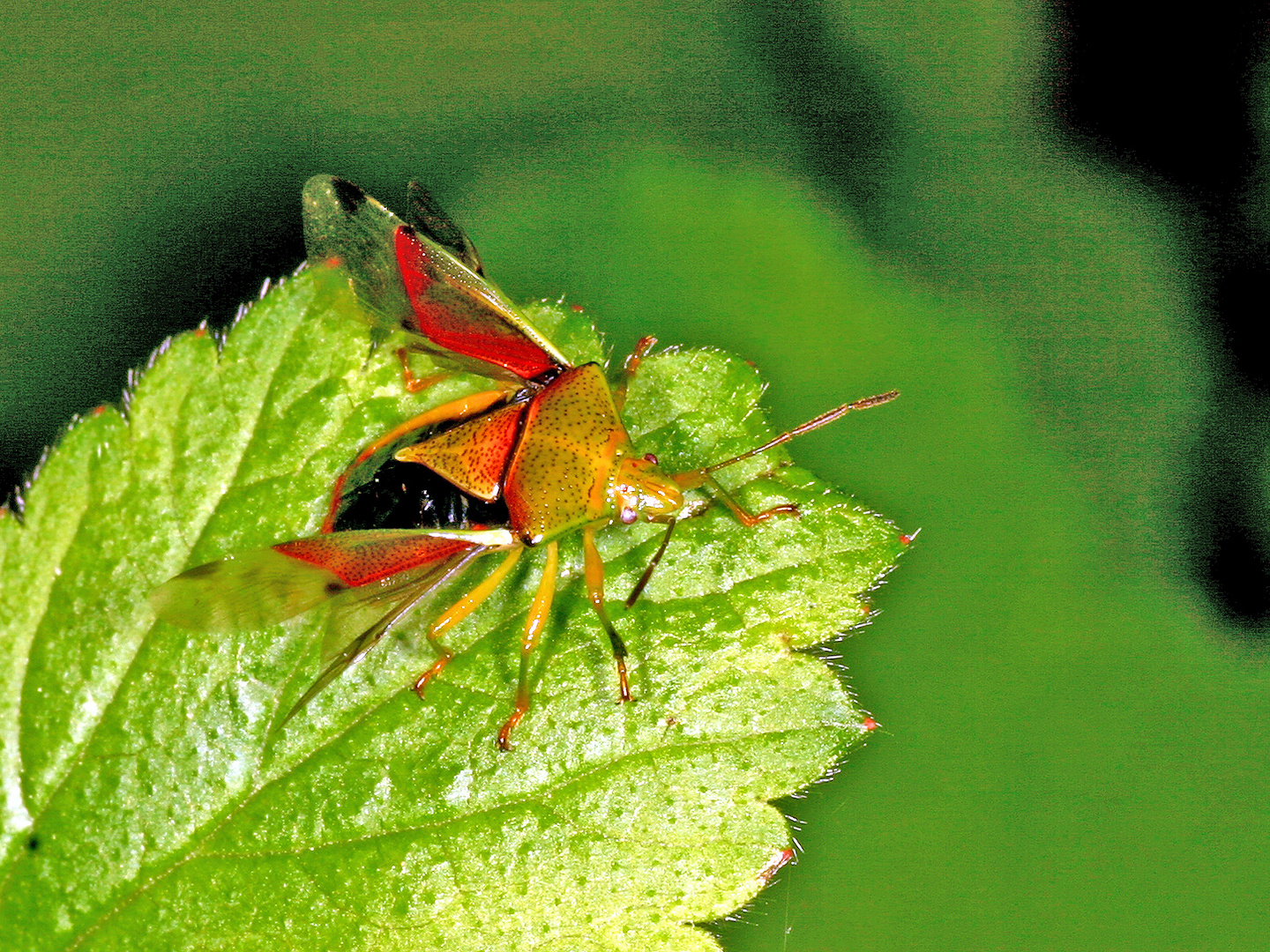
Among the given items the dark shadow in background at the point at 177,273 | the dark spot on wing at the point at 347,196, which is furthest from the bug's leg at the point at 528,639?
the dark shadow in background at the point at 177,273

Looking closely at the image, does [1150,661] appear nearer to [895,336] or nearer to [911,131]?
[895,336]

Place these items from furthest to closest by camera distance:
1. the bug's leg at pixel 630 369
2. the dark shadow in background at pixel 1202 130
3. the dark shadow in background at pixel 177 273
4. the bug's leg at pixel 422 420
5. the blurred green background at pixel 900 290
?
1. the dark shadow in background at pixel 1202 130
2. the dark shadow in background at pixel 177 273
3. the blurred green background at pixel 900 290
4. the bug's leg at pixel 630 369
5. the bug's leg at pixel 422 420

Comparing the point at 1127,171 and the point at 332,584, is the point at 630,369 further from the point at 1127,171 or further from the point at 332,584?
the point at 1127,171

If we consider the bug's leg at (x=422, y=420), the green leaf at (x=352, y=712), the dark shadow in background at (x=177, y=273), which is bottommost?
the green leaf at (x=352, y=712)

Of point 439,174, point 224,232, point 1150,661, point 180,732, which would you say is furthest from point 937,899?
point 224,232

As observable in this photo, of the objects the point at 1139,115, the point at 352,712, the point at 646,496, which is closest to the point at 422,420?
the point at 646,496

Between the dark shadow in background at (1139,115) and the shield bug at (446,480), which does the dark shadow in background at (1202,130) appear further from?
the shield bug at (446,480)

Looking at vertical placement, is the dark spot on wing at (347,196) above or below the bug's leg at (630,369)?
above
